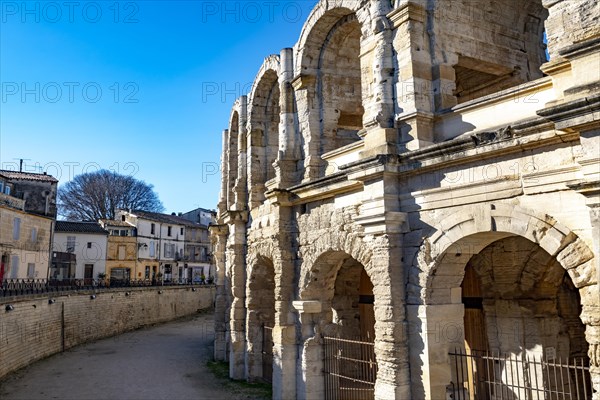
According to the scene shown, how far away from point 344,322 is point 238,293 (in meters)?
4.10

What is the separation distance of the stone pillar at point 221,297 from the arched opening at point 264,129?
3.68 m

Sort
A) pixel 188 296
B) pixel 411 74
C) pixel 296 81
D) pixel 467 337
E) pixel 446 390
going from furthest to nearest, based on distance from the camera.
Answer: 1. pixel 188 296
2. pixel 296 81
3. pixel 467 337
4. pixel 411 74
5. pixel 446 390

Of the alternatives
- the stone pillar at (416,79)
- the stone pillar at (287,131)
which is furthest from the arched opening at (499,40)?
the stone pillar at (287,131)

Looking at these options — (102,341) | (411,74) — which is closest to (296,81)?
(411,74)

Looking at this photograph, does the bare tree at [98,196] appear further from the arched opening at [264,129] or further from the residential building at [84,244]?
the arched opening at [264,129]

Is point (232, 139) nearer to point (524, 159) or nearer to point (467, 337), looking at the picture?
point (467, 337)

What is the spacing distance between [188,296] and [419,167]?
101 feet

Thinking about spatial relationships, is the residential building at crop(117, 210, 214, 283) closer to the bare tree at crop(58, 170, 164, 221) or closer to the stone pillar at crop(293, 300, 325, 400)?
the bare tree at crop(58, 170, 164, 221)

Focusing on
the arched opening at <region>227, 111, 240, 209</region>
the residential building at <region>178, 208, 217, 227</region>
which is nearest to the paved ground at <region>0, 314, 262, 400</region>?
the arched opening at <region>227, 111, 240, 209</region>

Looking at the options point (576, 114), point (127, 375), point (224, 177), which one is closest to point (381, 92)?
point (576, 114)

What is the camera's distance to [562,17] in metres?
6.28

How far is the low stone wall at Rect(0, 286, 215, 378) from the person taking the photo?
16797mm

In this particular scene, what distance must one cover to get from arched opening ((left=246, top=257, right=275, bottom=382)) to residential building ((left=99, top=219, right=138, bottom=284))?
26.8 m

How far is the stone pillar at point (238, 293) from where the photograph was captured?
15.1 metres
